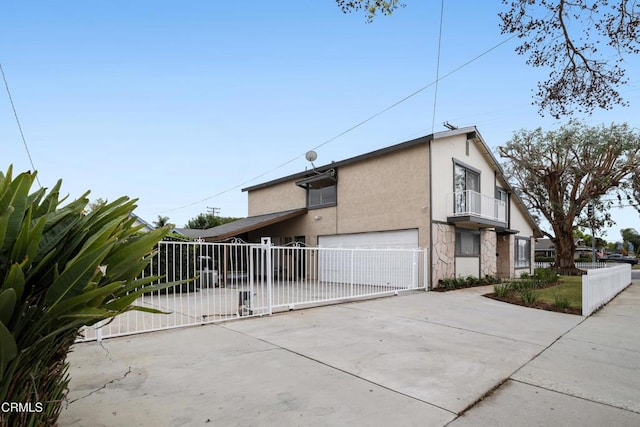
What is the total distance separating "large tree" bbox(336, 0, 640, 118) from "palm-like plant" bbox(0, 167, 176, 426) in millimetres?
4539

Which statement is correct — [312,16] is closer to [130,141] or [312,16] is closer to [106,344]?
[106,344]

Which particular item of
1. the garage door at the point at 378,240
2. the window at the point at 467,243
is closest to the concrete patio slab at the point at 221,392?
the garage door at the point at 378,240

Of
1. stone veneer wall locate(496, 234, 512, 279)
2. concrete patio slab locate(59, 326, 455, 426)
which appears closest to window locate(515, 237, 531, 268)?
stone veneer wall locate(496, 234, 512, 279)

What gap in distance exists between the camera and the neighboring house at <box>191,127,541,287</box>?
44.2ft

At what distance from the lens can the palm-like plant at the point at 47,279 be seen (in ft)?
4.93

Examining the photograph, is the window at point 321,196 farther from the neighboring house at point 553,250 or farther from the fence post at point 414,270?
the neighboring house at point 553,250

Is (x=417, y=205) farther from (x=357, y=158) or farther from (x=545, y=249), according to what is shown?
(x=545, y=249)

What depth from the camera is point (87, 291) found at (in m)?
1.60

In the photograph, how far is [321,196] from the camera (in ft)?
57.8

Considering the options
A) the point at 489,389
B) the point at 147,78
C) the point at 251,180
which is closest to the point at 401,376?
the point at 489,389

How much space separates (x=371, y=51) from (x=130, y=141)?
36.9 ft

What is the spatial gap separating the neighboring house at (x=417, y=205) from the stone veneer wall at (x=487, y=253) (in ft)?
0.15

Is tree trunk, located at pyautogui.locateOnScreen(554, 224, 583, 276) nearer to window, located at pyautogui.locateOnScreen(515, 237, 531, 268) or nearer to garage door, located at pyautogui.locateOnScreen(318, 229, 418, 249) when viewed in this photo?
window, located at pyautogui.locateOnScreen(515, 237, 531, 268)

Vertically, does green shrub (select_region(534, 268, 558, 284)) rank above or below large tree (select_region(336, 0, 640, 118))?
below
